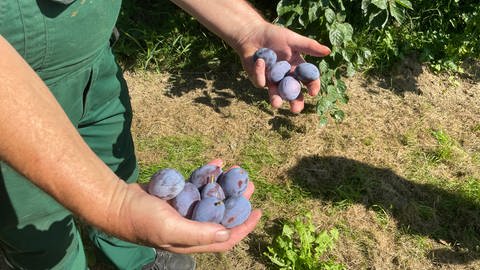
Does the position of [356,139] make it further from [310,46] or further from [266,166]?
[310,46]

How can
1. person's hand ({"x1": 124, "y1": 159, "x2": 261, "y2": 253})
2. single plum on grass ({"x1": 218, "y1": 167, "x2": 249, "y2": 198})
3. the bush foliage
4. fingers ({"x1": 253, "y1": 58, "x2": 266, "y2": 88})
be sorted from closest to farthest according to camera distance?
person's hand ({"x1": 124, "y1": 159, "x2": 261, "y2": 253}), single plum on grass ({"x1": 218, "y1": 167, "x2": 249, "y2": 198}), fingers ({"x1": 253, "y1": 58, "x2": 266, "y2": 88}), the bush foliage

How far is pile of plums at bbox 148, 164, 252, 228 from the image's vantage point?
1.21m

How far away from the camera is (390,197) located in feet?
8.35

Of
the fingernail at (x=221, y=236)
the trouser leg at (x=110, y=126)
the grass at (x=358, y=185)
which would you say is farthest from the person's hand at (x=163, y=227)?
the grass at (x=358, y=185)

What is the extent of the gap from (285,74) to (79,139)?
0.88 meters

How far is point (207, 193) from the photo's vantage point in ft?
4.26

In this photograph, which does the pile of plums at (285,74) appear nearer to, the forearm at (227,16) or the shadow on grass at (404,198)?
the forearm at (227,16)

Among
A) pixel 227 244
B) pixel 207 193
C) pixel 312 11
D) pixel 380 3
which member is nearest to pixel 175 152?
pixel 312 11

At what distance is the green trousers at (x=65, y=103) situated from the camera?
1.24m

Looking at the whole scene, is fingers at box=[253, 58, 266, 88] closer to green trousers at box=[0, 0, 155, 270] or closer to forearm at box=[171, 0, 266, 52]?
forearm at box=[171, 0, 266, 52]

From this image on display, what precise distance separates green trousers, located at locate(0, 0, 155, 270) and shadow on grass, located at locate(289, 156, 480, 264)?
104 cm

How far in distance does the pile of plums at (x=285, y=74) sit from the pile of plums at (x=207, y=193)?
1.43 ft

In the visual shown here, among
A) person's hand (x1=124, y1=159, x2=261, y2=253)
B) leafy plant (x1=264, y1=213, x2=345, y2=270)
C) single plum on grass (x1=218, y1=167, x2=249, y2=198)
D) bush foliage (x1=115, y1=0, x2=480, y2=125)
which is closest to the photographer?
person's hand (x1=124, y1=159, x2=261, y2=253)

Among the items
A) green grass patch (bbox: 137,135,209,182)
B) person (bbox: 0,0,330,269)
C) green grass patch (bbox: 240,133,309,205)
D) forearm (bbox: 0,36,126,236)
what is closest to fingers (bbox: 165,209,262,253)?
person (bbox: 0,0,330,269)
